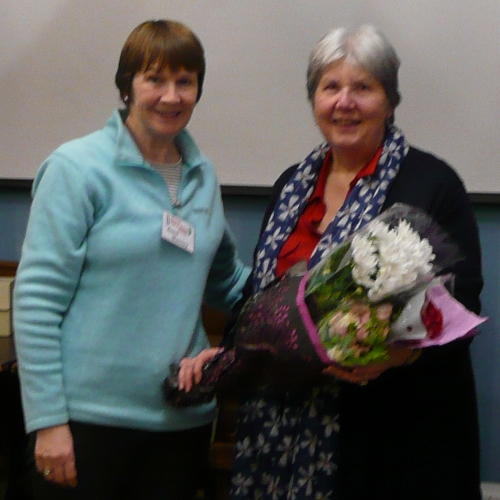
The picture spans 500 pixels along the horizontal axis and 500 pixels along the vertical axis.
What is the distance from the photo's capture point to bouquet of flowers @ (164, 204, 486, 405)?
101 cm

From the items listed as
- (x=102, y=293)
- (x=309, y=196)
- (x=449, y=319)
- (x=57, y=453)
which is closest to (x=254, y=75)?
(x=309, y=196)

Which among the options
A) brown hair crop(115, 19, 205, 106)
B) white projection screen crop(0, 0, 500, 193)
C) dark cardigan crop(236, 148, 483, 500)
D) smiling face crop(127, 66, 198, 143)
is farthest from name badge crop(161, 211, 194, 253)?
white projection screen crop(0, 0, 500, 193)

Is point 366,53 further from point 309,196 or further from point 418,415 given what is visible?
point 418,415

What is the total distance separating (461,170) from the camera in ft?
6.43

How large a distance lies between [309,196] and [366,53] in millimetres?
353

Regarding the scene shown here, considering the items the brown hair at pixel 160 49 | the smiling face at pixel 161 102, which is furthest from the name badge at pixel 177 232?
the brown hair at pixel 160 49

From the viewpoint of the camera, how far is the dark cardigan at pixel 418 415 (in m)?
1.30

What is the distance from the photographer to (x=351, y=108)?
1330mm

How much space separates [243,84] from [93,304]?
3.52 feet

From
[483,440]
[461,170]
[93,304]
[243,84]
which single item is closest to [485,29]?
[461,170]

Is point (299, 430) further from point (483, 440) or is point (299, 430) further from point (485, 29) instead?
point (485, 29)

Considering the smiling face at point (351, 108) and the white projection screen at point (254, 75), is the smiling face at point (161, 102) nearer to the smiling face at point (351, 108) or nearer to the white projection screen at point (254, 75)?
the smiling face at point (351, 108)

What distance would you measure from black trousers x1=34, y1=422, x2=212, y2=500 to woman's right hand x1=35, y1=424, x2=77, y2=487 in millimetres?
25

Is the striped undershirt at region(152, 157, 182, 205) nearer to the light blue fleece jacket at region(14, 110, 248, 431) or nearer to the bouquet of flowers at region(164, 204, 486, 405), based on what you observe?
the light blue fleece jacket at region(14, 110, 248, 431)
